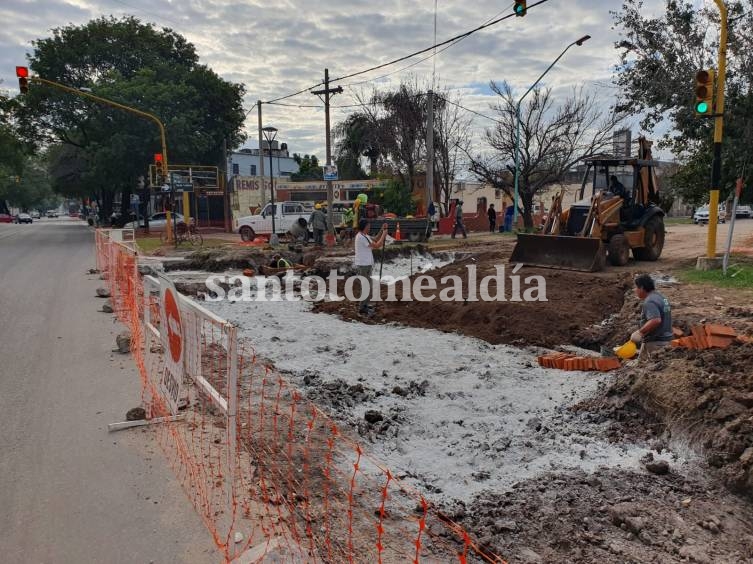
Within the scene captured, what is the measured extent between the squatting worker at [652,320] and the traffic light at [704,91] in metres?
6.47

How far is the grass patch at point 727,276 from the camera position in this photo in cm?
1105

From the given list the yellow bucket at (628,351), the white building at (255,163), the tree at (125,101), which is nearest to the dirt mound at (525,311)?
the yellow bucket at (628,351)

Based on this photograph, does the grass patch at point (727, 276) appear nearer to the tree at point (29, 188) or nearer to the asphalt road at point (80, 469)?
the asphalt road at point (80, 469)

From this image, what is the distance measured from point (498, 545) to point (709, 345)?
3.73m

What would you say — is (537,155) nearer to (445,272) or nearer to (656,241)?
(656,241)

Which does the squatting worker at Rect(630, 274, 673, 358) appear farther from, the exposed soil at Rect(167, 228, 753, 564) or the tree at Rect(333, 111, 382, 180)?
the tree at Rect(333, 111, 382, 180)

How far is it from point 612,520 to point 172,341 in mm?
3309

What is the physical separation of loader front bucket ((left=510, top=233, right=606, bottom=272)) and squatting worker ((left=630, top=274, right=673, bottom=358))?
622 centimetres

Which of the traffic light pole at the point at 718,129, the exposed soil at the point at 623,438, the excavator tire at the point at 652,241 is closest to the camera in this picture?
the exposed soil at the point at 623,438

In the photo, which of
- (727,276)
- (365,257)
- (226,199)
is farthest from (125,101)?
(727,276)

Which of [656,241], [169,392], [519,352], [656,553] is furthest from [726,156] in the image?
[169,392]

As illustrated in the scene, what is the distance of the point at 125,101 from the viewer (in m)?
32.2

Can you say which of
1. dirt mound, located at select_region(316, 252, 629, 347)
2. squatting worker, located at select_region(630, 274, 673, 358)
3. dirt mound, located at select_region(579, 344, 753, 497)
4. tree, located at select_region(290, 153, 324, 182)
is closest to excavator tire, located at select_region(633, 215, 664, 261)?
dirt mound, located at select_region(316, 252, 629, 347)

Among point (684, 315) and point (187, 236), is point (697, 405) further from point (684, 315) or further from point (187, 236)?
point (187, 236)
